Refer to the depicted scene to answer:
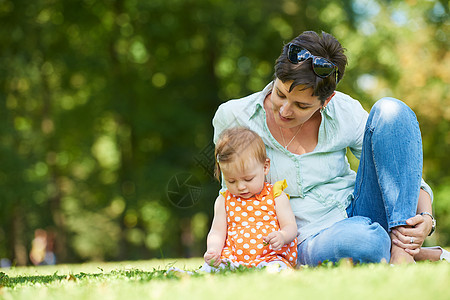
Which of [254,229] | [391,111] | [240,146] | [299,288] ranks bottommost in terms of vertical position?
[254,229]

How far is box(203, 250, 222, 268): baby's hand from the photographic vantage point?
3.34 m

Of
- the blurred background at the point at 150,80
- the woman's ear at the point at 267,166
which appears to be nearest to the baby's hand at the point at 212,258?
the woman's ear at the point at 267,166

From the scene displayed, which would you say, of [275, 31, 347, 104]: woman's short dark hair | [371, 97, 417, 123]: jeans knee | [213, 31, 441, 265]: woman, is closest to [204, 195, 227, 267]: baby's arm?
[213, 31, 441, 265]: woman

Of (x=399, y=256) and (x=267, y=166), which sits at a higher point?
(x=267, y=166)

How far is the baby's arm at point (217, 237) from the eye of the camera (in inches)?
132

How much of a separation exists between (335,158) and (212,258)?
1129mm

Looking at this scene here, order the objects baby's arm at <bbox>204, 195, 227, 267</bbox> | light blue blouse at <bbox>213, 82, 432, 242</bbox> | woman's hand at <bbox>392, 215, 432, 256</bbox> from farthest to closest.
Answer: light blue blouse at <bbox>213, 82, 432, 242</bbox>
baby's arm at <bbox>204, 195, 227, 267</bbox>
woman's hand at <bbox>392, 215, 432, 256</bbox>

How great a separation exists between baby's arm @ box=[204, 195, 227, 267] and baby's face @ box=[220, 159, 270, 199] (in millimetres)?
144

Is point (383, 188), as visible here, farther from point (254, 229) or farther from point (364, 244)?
point (254, 229)

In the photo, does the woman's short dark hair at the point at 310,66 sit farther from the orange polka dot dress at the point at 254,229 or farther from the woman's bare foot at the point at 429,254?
the woman's bare foot at the point at 429,254

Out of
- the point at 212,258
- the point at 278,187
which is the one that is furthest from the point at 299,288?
the point at 278,187

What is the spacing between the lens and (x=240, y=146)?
3551 millimetres

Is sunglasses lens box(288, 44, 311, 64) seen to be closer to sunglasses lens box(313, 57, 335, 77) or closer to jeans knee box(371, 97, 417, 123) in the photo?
sunglasses lens box(313, 57, 335, 77)

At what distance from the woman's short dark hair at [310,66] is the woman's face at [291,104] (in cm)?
4
